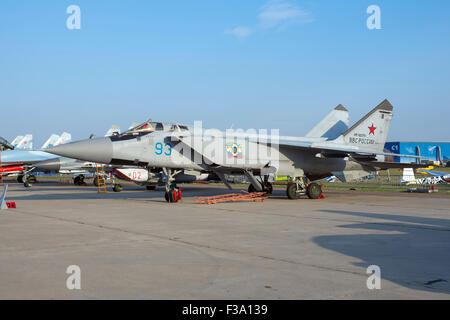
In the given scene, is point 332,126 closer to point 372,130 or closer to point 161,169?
point 372,130

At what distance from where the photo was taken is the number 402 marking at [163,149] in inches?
549

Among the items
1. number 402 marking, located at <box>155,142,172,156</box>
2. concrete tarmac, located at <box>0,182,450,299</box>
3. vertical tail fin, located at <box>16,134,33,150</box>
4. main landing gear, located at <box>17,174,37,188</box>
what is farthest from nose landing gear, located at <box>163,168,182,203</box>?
vertical tail fin, located at <box>16,134,33,150</box>

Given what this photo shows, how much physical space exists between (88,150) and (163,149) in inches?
97.5

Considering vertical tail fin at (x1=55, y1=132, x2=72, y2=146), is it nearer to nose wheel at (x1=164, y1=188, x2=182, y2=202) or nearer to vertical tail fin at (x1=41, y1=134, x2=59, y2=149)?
vertical tail fin at (x1=41, y1=134, x2=59, y2=149)

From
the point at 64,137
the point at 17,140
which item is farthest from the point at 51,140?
the point at 17,140

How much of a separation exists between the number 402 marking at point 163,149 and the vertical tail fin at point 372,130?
8.13m

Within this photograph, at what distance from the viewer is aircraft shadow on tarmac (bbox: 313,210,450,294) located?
4.34 meters

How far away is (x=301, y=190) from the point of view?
1684 centimetres

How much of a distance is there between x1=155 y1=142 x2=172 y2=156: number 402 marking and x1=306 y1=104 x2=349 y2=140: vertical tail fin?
901 cm

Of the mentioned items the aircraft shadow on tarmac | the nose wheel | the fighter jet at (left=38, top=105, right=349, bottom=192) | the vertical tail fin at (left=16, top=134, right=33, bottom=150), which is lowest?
the aircraft shadow on tarmac

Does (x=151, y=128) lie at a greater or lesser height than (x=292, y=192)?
greater

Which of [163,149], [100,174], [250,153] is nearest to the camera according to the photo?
[163,149]
